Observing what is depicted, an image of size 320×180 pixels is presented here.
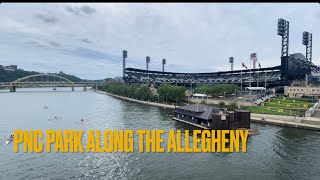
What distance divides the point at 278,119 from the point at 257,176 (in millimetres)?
38002

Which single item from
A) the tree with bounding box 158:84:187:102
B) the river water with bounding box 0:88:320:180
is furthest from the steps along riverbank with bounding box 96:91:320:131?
the tree with bounding box 158:84:187:102

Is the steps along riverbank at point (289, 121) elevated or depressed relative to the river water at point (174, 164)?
elevated

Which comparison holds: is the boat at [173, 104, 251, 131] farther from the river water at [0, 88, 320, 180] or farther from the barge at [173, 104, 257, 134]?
the river water at [0, 88, 320, 180]

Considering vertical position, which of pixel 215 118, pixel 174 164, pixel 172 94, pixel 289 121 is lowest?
pixel 174 164

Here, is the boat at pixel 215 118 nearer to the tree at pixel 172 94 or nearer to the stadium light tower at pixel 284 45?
the tree at pixel 172 94

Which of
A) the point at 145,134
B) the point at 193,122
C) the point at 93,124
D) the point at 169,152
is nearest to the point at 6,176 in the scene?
the point at 169,152

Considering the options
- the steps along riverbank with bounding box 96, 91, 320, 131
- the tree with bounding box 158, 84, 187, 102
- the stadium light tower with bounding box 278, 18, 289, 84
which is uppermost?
the stadium light tower with bounding box 278, 18, 289, 84

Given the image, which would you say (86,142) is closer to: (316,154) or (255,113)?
(316,154)

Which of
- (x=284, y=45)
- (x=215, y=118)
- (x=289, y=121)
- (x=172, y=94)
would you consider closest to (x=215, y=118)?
(x=215, y=118)

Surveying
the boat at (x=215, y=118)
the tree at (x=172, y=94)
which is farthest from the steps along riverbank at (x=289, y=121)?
the tree at (x=172, y=94)

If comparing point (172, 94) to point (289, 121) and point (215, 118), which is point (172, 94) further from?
point (215, 118)

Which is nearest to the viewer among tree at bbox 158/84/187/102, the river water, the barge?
the river water

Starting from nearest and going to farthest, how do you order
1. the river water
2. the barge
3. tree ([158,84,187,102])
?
1. the river water
2. the barge
3. tree ([158,84,187,102])

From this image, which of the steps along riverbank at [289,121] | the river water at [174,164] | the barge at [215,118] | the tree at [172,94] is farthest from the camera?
the tree at [172,94]
